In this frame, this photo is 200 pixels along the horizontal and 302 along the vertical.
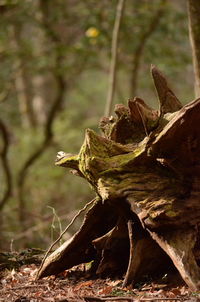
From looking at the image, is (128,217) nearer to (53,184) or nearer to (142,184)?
(142,184)

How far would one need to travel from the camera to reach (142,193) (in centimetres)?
427

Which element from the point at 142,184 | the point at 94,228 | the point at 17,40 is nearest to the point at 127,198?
the point at 142,184

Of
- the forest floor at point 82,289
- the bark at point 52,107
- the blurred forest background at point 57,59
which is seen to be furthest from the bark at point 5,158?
the forest floor at point 82,289

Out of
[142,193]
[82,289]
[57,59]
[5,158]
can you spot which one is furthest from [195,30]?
[57,59]

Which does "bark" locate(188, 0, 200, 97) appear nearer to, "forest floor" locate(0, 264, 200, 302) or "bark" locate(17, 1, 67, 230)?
"forest floor" locate(0, 264, 200, 302)

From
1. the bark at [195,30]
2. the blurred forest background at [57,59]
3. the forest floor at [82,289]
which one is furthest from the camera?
the blurred forest background at [57,59]

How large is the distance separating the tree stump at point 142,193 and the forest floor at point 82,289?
13 cm

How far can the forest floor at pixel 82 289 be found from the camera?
12.9 feet

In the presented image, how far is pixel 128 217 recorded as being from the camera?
4.49m

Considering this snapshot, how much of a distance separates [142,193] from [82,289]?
1.04 meters

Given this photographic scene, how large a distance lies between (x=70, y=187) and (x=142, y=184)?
12169mm

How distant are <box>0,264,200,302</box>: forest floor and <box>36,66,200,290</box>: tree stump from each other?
0.13 meters

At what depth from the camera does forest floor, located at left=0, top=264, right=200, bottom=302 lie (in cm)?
393

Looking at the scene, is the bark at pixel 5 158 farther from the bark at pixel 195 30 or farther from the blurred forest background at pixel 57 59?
the bark at pixel 195 30
